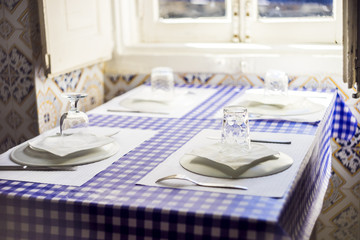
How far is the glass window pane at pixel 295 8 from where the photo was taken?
105 inches

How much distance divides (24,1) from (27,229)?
1144 millimetres

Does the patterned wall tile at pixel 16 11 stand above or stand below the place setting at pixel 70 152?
above

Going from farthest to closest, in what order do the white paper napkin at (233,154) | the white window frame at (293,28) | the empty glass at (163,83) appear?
the white window frame at (293,28), the empty glass at (163,83), the white paper napkin at (233,154)

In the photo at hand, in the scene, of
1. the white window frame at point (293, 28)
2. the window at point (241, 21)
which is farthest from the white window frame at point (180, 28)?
the white window frame at point (293, 28)

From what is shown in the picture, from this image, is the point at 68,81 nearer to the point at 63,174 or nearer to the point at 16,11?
the point at 16,11

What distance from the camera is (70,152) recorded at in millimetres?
1559

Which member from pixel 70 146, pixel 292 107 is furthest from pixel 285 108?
pixel 70 146

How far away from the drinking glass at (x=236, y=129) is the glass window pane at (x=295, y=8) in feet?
4.06

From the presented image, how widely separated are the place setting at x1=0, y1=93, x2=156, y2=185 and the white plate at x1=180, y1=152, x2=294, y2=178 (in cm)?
23

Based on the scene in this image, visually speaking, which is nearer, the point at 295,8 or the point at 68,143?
the point at 68,143

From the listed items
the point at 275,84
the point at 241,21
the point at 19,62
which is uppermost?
the point at 241,21

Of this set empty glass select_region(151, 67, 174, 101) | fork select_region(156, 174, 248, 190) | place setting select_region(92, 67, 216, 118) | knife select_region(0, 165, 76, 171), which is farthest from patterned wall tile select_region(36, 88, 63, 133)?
fork select_region(156, 174, 248, 190)

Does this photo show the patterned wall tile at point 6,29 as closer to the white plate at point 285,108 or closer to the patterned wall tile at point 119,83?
the patterned wall tile at point 119,83

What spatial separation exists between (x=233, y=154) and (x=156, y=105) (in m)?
0.77
